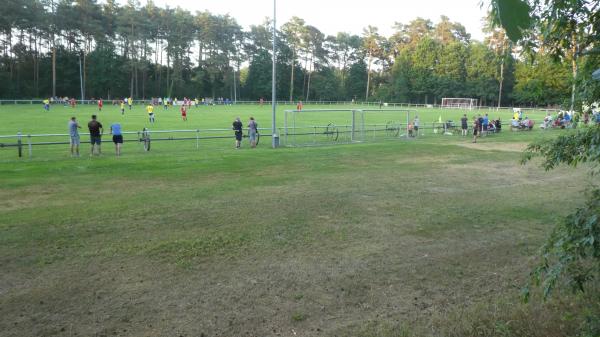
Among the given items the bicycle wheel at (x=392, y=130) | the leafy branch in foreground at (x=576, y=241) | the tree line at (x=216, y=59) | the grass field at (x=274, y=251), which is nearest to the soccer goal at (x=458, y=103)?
the tree line at (x=216, y=59)

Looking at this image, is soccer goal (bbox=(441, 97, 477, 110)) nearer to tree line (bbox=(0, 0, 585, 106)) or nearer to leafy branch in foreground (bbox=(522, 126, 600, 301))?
tree line (bbox=(0, 0, 585, 106))

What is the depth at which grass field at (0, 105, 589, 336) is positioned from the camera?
224 inches

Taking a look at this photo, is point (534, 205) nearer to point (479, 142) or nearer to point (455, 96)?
point (479, 142)

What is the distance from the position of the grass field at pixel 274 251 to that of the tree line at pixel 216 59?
5304 centimetres

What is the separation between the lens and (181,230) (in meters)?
9.41

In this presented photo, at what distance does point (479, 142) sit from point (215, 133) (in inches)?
655

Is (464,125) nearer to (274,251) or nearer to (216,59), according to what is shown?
(274,251)

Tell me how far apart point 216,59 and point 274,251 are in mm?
90303

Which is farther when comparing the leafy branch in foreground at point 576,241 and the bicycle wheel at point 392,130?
the bicycle wheel at point 392,130

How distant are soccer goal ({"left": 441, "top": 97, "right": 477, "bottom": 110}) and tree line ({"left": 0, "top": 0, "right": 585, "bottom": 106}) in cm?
344

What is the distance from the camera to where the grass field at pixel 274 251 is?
5.70 metres

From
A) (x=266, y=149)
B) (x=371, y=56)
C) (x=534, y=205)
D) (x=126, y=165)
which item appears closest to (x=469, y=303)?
(x=534, y=205)

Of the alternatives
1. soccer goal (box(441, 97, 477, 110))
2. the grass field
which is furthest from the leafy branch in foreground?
soccer goal (box(441, 97, 477, 110))

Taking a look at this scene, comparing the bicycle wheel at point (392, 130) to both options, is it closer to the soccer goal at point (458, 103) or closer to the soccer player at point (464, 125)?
the soccer player at point (464, 125)
